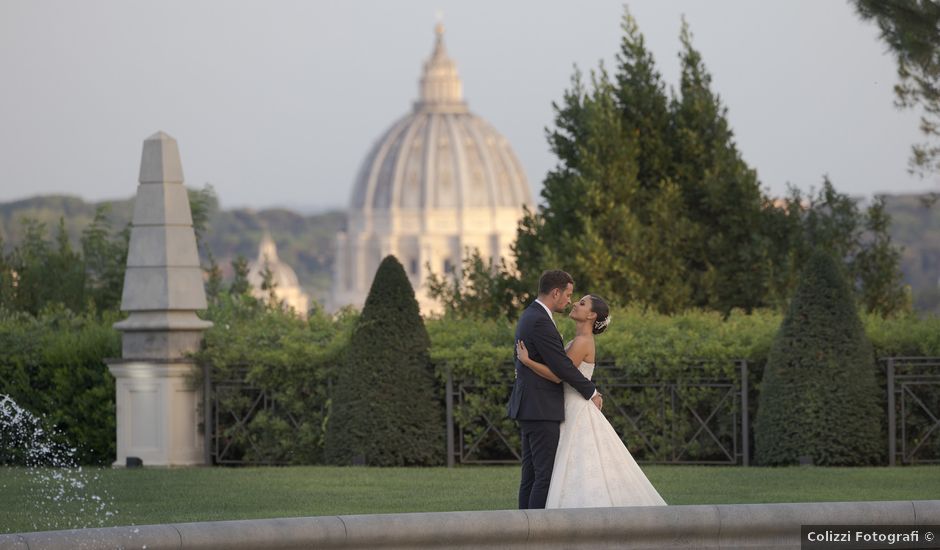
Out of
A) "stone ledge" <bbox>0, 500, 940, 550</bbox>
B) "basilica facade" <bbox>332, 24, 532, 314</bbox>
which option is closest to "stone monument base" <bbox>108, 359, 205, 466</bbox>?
"stone ledge" <bbox>0, 500, 940, 550</bbox>

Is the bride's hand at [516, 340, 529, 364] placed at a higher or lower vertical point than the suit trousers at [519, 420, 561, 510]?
higher

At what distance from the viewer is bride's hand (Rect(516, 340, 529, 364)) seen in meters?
9.59

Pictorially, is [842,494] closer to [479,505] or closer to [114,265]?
[479,505]

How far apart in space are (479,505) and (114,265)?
661 inches

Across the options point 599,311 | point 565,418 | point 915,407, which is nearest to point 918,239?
point 915,407

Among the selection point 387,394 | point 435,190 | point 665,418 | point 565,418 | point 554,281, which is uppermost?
point 435,190

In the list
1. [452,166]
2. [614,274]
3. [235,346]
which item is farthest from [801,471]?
[452,166]

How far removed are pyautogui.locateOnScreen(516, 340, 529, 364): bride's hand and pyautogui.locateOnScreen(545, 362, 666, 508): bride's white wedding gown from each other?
0.35 m

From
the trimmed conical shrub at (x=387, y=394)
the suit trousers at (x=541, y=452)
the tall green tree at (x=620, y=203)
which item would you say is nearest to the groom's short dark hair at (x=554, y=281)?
the suit trousers at (x=541, y=452)

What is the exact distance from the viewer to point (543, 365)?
9.60 m

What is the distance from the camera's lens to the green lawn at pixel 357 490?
35.9 feet

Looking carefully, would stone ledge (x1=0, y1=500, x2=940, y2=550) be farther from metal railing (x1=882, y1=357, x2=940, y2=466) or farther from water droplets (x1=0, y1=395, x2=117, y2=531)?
metal railing (x1=882, y1=357, x2=940, y2=466)

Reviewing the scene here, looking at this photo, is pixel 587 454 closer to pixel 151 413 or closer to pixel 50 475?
pixel 50 475

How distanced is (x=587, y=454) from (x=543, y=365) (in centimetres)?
57
